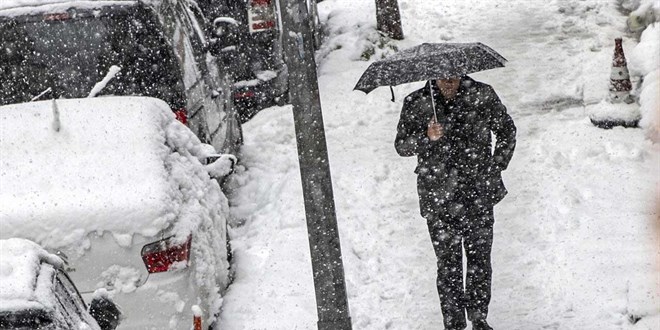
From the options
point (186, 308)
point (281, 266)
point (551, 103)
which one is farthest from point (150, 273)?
point (551, 103)

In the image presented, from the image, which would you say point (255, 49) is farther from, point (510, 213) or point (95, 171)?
point (95, 171)

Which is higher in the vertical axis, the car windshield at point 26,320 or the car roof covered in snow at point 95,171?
the car windshield at point 26,320

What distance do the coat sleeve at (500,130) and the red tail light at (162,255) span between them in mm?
1998

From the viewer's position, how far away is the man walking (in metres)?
6.43

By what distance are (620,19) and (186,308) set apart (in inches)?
383

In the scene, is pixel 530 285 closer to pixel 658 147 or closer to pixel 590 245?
pixel 590 245

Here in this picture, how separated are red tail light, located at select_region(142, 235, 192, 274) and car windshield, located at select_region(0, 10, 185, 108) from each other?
2595mm

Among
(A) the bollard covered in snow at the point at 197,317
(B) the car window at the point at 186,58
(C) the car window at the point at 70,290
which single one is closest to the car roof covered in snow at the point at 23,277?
(C) the car window at the point at 70,290

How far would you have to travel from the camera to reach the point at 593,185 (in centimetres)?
895

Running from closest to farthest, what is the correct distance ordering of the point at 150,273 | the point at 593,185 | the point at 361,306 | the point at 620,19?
the point at 150,273, the point at 361,306, the point at 593,185, the point at 620,19

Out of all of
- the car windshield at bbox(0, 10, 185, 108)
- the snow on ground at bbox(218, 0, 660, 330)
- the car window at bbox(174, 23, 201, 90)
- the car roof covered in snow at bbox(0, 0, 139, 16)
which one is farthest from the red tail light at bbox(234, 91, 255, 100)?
the car roof covered in snow at bbox(0, 0, 139, 16)

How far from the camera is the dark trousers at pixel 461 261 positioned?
6.52 m

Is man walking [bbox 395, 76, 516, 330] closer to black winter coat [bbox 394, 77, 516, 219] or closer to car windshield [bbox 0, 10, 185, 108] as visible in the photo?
black winter coat [bbox 394, 77, 516, 219]

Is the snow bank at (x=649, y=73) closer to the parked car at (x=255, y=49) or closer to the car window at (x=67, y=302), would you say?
the parked car at (x=255, y=49)
